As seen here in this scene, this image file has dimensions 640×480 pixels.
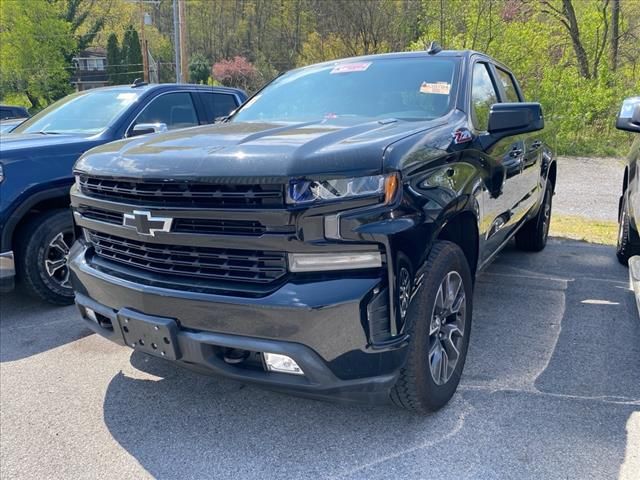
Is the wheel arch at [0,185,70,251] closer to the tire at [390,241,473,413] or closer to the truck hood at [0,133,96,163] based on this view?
the truck hood at [0,133,96,163]

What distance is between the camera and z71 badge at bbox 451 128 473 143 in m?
2.94

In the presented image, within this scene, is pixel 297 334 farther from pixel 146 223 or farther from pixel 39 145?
pixel 39 145

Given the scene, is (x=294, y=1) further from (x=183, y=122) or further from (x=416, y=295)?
(x=416, y=295)

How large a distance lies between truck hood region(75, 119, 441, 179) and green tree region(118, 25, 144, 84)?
5101 centimetres

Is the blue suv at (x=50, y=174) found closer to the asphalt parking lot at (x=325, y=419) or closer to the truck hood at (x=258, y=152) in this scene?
the asphalt parking lot at (x=325, y=419)

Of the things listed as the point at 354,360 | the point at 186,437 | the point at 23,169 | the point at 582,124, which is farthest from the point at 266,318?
the point at 582,124

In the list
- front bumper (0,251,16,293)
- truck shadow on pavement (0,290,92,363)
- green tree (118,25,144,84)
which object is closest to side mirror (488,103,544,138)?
truck shadow on pavement (0,290,92,363)

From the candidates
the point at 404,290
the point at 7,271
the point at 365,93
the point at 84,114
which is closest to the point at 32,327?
the point at 7,271

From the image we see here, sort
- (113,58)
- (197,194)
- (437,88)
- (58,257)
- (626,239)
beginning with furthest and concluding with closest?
(113,58) → (626,239) → (58,257) → (437,88) → (197,194)

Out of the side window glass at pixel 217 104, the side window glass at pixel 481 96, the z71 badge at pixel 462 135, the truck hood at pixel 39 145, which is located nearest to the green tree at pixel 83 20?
the side window glass at pixel 217 104

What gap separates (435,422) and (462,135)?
1.53 metres

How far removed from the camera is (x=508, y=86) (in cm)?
488

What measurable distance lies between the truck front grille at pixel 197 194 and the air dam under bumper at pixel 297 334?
37 centimetres

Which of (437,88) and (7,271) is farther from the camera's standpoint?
(7,271)
